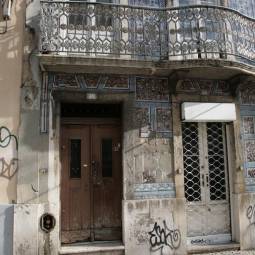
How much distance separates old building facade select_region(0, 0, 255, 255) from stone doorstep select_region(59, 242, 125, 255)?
0.02 metres

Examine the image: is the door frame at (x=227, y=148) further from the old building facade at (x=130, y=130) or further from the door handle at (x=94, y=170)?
the door handle at (x=94, y=170)

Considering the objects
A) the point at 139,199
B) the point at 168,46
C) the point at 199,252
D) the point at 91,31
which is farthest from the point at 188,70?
the point at 199,252

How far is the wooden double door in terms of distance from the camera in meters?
6.70

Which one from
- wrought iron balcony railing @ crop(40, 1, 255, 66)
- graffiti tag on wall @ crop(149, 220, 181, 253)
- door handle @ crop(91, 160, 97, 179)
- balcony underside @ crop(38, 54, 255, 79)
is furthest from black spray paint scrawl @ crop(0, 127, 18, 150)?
graffiti tag on wall @ crop(149, 220, 181, 253)

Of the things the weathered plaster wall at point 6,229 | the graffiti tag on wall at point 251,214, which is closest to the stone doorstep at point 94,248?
the weathered plaster wall at point 6,229

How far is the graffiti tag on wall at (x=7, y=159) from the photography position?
6176 millimetres

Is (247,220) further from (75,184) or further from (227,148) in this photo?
(75,184)

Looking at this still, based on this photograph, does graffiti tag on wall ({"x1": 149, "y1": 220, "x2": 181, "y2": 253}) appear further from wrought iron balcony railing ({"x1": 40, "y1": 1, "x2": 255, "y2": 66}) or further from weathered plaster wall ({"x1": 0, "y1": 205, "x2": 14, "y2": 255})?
wrought iron balcony railing ({"x1": 40, "y1": 1, "x2": 255, "y2": 66})

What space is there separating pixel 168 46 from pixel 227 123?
81.2 inches

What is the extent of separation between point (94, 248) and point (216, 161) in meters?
3.04

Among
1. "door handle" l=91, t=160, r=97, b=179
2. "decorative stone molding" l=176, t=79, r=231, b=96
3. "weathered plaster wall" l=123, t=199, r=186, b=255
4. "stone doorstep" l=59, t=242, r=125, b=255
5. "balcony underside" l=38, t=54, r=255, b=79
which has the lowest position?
"stone doorstep" l=59, t=242, r=125, b=255

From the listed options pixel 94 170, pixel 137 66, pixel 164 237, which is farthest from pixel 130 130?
pixel 164 237

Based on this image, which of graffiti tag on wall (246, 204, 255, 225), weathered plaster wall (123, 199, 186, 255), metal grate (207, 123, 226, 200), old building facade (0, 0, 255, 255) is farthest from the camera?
metal grate (207, 123, 226, 200)

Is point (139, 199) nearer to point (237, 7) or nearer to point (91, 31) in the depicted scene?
point (91, 31)
